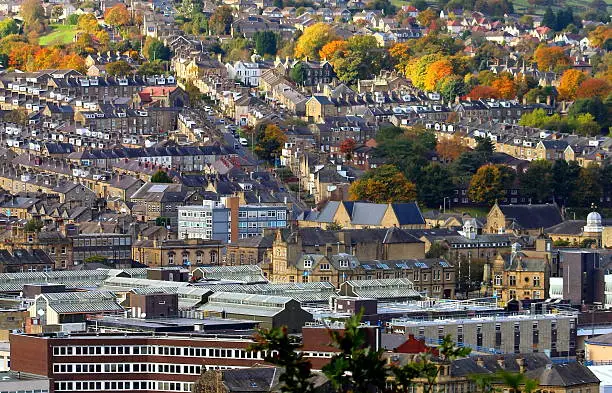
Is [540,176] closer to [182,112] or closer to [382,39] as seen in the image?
[182,112]

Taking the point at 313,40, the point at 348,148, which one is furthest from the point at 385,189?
the point at 313,40

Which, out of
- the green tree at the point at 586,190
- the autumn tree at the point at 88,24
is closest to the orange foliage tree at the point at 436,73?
the autumn tree at the point at 88,24

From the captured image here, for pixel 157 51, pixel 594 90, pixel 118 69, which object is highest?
pixel 157 51

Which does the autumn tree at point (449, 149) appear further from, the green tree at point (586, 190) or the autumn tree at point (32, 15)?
the autumn tree at point (32, 15)

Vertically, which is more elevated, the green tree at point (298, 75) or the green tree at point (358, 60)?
the green tree at point (358, 60)

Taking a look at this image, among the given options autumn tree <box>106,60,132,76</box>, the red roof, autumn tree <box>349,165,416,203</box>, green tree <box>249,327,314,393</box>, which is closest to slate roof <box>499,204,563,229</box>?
autumn tree <box>349,165,416,203</box>

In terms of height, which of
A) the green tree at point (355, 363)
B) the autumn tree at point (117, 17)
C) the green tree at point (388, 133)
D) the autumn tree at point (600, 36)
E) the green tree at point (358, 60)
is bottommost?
the green tree at point (355, 363)

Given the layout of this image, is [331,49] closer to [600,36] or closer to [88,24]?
[88,24]

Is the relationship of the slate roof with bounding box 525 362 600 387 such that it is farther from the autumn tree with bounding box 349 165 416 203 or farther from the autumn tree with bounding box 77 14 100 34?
the autumn tree with bounding box 77 14 100 34
